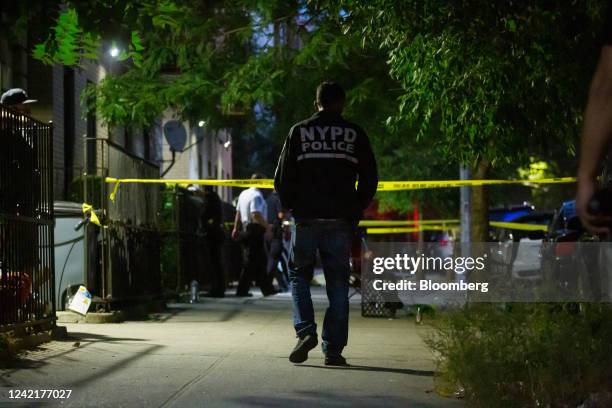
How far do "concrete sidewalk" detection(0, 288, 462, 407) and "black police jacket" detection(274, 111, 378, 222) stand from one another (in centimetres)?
113

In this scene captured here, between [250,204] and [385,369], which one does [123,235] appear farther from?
[385,369]

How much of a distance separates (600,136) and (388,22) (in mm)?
6054

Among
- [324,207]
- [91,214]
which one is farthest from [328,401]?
[91,214]

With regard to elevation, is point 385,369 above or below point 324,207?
below

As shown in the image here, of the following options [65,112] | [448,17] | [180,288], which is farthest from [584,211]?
[65,112]

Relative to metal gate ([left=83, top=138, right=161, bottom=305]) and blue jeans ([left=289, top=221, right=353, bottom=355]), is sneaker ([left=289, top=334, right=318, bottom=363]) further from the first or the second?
metal gate ([left=83, top=138, right=161, bottom=305])

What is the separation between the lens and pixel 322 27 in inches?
620

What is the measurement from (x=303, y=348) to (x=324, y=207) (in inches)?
39.2

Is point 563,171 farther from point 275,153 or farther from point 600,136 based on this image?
point 600,136

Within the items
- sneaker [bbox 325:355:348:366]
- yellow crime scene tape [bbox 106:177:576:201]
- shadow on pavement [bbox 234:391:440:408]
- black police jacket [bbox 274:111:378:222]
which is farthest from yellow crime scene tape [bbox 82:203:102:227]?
shadow on pavement [bbox 234:391:440:408]

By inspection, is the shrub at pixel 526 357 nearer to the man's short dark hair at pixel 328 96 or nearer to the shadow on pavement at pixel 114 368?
the man's short dark hair at pixel 328 96

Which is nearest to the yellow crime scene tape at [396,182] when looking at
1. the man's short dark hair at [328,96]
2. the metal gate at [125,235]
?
the metal gate at [125,235]

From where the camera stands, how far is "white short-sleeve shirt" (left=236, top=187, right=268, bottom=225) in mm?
17781

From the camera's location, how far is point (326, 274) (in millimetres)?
8281
